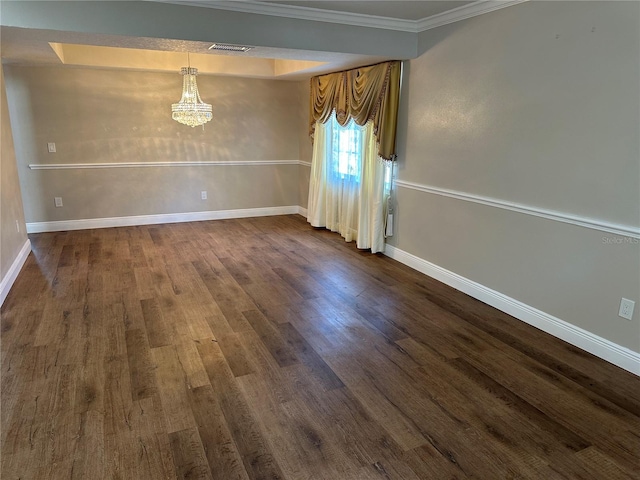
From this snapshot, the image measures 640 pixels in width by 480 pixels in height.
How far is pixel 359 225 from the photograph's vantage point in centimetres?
496

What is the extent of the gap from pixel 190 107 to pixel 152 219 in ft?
6.58

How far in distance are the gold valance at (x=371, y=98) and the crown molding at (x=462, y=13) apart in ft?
1.63

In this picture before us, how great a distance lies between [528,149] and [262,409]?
249 cm

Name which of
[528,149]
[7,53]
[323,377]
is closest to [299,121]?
[7,53]

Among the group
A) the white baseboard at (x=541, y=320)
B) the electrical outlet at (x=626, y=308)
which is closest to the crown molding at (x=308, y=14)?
the white baseboard at (x=541, y=320)

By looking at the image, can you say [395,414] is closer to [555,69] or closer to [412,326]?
[412,326]

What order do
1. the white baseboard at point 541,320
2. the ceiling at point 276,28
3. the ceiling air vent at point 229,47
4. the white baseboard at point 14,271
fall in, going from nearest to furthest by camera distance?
the white baseboard at point 541,320, the ceiling at point 276,28, the ceiling air vent at point 229,47, the white baseboard at point 14,271

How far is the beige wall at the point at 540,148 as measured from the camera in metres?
2.49

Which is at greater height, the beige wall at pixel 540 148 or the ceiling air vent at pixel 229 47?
the ceiling air vent at pixel 229 47

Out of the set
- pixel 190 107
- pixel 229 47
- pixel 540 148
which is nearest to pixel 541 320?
pixel 540 148

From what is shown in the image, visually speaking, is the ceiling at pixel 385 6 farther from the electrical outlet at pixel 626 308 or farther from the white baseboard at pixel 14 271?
the white baseboard at pixel 14 271

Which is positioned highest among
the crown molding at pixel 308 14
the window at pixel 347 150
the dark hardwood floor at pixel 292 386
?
the crown molding at pixel 308 14

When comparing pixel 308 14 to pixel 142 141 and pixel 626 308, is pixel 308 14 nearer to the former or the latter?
pixel 626 308

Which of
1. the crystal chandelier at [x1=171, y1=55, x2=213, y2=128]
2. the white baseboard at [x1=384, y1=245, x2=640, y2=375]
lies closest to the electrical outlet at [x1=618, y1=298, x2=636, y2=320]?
the white baseboard at [x1=384, y1=245, x2=640, y2=375]
